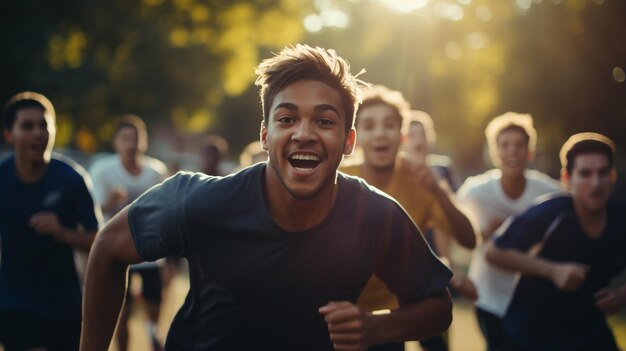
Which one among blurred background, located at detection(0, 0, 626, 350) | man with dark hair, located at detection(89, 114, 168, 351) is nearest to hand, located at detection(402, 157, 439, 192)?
man with dark hair, located at detection(89, 114, 168, 351)

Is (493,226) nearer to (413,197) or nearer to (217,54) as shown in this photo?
(413,197)

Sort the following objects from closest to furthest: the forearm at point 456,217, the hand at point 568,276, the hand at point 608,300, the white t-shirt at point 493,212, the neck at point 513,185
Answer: the hand at point 568,276 → the hand at point 608,300 → the forearm at point 456,217 → the white t-shirt at point 493,212 → the neck at point 513,185

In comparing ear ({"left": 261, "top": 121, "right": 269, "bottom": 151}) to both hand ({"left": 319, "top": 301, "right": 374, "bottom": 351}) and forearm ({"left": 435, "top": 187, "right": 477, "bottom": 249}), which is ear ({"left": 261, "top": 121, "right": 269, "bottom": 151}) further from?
forearm ({"left": 435, "top": 187, "right": 477, "bottom": 249})

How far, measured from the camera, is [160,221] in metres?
3.36

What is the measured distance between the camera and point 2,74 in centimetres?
2477

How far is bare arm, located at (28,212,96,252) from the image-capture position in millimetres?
5504

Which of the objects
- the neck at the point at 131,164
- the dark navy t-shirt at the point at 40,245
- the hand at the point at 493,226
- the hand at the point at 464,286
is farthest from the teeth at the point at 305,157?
the neck at the point at 131,164

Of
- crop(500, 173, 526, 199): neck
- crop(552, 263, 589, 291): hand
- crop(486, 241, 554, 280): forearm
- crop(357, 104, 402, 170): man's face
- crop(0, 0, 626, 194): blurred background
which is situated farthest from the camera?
crop(0, 0, 626, 194): blurred background

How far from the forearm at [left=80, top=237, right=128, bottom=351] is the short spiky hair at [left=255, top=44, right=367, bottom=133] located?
87cm

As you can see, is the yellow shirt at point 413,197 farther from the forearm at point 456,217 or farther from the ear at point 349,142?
the ear at point 349,142

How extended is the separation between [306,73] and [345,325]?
1000mm

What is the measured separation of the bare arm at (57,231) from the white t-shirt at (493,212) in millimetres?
3206

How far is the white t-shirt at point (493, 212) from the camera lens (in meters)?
7.02

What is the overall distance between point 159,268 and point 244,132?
58055 millimetres
